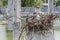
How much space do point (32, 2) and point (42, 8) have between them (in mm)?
261

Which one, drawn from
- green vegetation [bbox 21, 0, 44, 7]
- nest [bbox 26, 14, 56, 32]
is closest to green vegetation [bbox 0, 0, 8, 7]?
green vegetation [bbox 21, 0, 44, 7]

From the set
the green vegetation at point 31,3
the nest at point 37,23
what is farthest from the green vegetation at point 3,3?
the nest at point 37,23

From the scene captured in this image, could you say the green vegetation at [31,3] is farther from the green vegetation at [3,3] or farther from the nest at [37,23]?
the nest at [37,23]

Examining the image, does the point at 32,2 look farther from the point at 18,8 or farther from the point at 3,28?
the point at 3,28

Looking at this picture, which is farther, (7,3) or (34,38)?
(7,3)

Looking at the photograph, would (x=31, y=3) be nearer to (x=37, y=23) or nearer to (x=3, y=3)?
(x=3, y=3)

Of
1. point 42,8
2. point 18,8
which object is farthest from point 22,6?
point 42,8

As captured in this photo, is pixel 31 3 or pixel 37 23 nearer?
pixel 37 23

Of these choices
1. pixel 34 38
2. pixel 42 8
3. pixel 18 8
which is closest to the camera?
pixel 34 38

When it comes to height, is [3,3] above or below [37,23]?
above

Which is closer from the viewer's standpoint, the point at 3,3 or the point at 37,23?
the point at 37,23

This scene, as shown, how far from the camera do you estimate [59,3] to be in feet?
13.1

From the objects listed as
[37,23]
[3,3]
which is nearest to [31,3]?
[3,3]

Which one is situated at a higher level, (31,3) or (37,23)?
(31,3)
